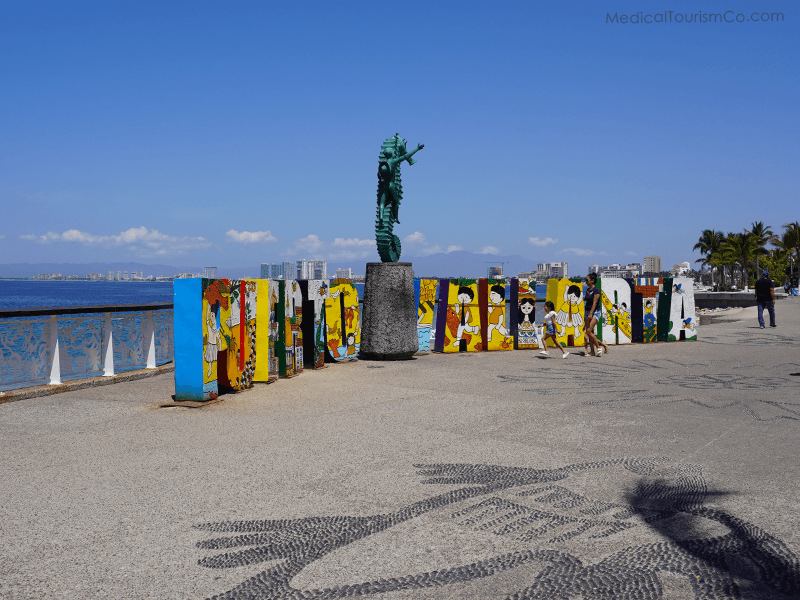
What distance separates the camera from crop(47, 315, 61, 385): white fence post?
1194 centimetres

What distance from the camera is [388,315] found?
17.0 m

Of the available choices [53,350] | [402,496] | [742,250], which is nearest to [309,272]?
[53,350]

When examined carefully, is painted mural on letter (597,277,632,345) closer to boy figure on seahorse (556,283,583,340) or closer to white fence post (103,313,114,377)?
boy figure on seahorse (556,283,583,340)

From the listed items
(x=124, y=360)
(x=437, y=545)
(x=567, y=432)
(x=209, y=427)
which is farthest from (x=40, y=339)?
(x=437, y=545)

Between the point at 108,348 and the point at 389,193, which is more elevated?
the point at 389,193

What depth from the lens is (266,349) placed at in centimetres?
1296

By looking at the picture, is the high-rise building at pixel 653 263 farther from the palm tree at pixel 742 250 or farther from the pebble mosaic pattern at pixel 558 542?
the pebble mosaic pattern at pixel 558 542

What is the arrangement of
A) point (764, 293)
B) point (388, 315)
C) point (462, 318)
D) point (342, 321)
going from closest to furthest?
point (342, 321)
point (388, 315)
point (462, 318)
point (764, 293)

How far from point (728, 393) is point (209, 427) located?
7.60m

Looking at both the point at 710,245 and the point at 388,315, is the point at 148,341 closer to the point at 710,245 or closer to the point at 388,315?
the point at 388,315

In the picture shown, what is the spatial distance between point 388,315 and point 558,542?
475 inches

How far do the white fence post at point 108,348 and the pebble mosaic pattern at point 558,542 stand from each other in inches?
316

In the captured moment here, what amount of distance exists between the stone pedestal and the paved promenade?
526 cm

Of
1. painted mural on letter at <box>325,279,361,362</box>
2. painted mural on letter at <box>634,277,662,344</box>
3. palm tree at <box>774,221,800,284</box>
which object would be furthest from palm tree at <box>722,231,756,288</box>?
painted mural on letter at <box>325,279,361,362</box>
